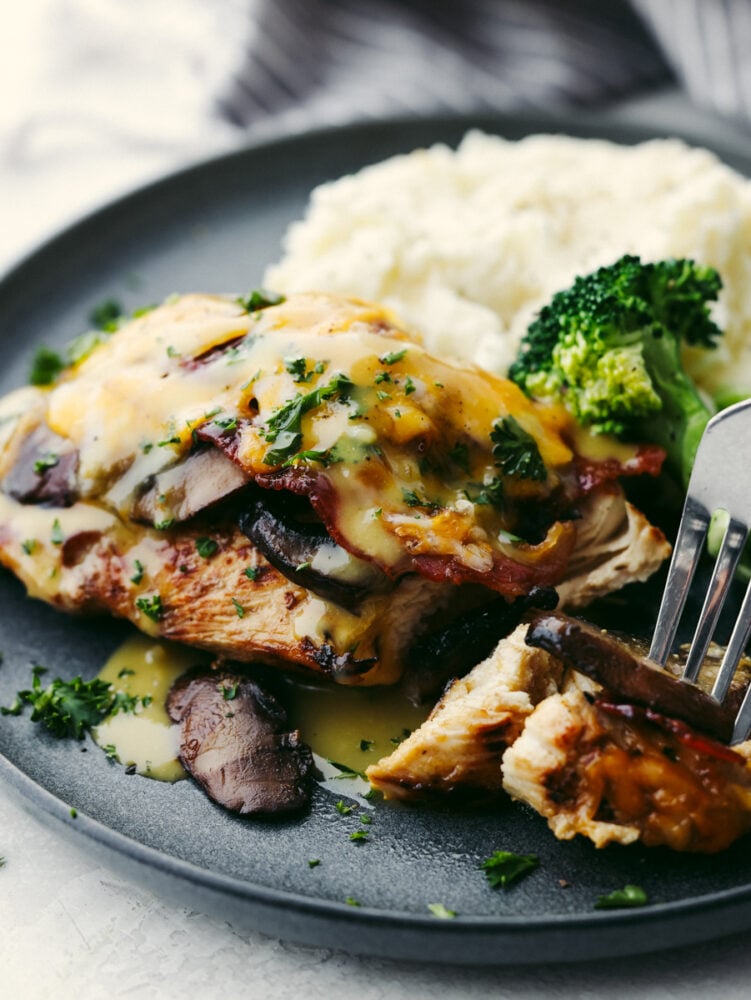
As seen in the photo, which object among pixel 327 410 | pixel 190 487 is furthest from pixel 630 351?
pixel 190 487

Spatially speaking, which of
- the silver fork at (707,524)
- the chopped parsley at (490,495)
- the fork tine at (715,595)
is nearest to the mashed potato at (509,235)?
the chopped parsley at (490,495)

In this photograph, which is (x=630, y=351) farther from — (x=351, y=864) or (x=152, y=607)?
(x=351, y=864)

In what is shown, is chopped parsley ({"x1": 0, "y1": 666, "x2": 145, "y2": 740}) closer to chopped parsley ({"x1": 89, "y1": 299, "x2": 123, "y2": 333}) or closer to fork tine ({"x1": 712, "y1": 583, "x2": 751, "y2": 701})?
fork tine ({"x1": 712, "y1": 583, "x2": 751, "y2": 701})

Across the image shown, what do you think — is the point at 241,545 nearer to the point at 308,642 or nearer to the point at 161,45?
the point at 308,642

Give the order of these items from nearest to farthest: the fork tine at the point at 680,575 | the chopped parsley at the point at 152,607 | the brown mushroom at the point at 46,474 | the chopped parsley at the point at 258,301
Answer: the fork tine at the point at 680,575 → the chopped parsley at the point at 152,607 → the brown mushroom at the point at 46,474 → the chopped parsley at the point at 258,301

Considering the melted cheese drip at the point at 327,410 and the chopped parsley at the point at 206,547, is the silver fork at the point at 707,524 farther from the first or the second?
the chopped parsley at the point at 206,547

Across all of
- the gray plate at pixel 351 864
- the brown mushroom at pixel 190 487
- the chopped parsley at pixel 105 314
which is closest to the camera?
the gray plate at pixel 351 864
